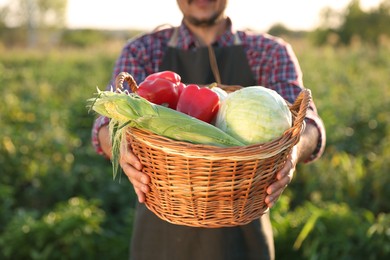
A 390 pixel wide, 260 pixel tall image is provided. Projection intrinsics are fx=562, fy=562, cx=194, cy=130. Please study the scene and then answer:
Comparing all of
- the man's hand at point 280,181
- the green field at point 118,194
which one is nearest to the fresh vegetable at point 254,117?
the man's hand at point 280,181

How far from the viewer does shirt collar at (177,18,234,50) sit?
247cm

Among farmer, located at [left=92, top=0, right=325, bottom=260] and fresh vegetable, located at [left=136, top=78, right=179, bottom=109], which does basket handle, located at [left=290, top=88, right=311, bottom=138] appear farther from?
farmer, located at [left=92, top=0, right=325, bottom=260]

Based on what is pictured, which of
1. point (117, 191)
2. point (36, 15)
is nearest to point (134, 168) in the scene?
point (117, 191)

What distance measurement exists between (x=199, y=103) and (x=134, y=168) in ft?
1.01

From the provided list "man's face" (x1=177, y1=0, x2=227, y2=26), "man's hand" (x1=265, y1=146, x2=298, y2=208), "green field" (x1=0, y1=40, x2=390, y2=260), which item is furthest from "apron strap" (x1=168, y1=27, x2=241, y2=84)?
"green field" (x1=0, y1=40, x2=390, y2=260)

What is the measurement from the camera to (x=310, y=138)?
7.11ft

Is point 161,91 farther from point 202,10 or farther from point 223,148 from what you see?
point 202,10

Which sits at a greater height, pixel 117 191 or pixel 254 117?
pixel 254 117

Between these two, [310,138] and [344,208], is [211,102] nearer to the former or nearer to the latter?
[310,138]

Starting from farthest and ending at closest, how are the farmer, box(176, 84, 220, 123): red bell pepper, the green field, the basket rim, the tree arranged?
the tree, the green field, the farmer, box(176, 84, 220, 123): red bell pepper, the basket rim

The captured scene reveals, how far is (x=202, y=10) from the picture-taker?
234 centimetres

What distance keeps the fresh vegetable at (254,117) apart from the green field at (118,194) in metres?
1.66

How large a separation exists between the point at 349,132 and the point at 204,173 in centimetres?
416

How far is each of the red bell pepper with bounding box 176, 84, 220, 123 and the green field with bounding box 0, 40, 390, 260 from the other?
1665 mm
